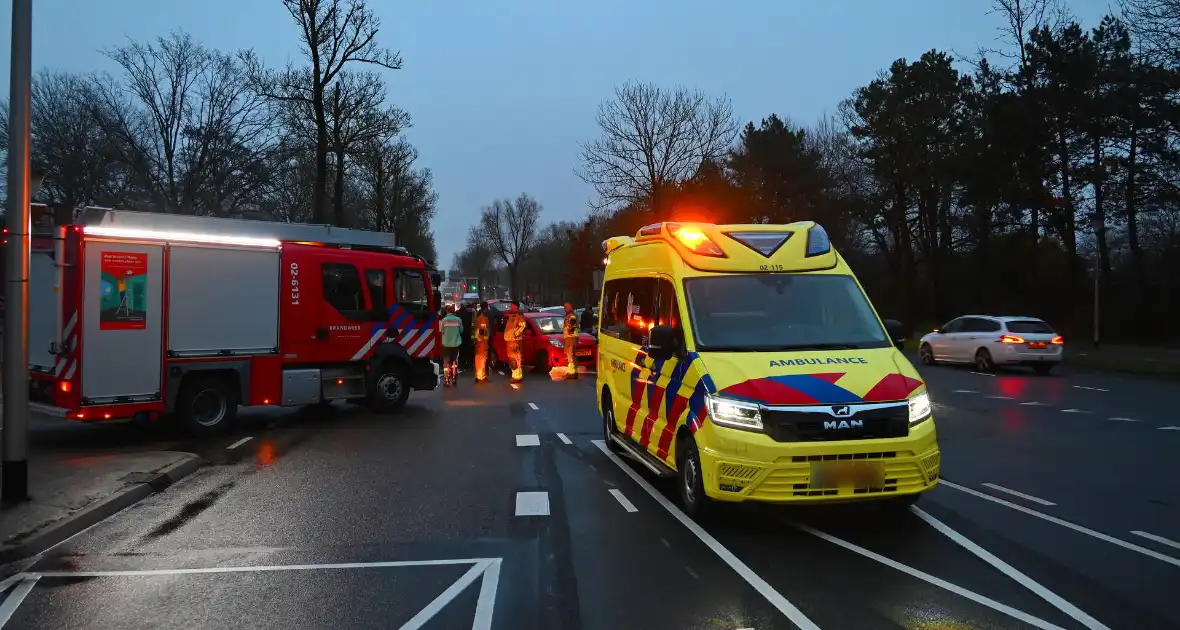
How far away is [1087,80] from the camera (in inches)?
1289

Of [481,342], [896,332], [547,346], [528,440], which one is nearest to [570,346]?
[547,346]

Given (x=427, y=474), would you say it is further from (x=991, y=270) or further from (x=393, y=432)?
(x=991, y=270)

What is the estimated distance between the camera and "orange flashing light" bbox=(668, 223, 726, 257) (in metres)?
7.91

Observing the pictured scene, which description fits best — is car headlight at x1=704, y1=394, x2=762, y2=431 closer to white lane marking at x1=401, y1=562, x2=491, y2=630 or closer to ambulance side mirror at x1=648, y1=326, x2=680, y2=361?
ambulance side mirror at x1=648, y1=326, x2=680, y2=361

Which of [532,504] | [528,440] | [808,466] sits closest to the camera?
[808,466]

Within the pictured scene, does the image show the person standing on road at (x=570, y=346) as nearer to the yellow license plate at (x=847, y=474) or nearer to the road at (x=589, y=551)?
the road at (x=589, y=551)

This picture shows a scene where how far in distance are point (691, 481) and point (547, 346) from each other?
16.3 meters

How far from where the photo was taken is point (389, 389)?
14.7 m

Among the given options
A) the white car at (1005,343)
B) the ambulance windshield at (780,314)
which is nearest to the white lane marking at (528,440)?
the ambulance windshield at (780,314)

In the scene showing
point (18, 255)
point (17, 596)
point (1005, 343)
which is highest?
point (18, 255)

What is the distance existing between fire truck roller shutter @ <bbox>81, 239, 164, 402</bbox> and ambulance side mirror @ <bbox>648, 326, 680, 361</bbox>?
293 inches

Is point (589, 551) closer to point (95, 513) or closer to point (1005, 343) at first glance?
point (95, 513)

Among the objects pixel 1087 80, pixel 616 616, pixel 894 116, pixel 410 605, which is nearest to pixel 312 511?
pixel 410 605


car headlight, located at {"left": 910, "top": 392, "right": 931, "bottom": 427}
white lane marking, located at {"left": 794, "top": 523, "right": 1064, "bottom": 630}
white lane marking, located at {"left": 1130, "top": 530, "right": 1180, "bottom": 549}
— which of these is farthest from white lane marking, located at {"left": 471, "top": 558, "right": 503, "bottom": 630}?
white lane marking, located at {"left": 1130, "top": 530, "right": 1180, "bottom": 549}
